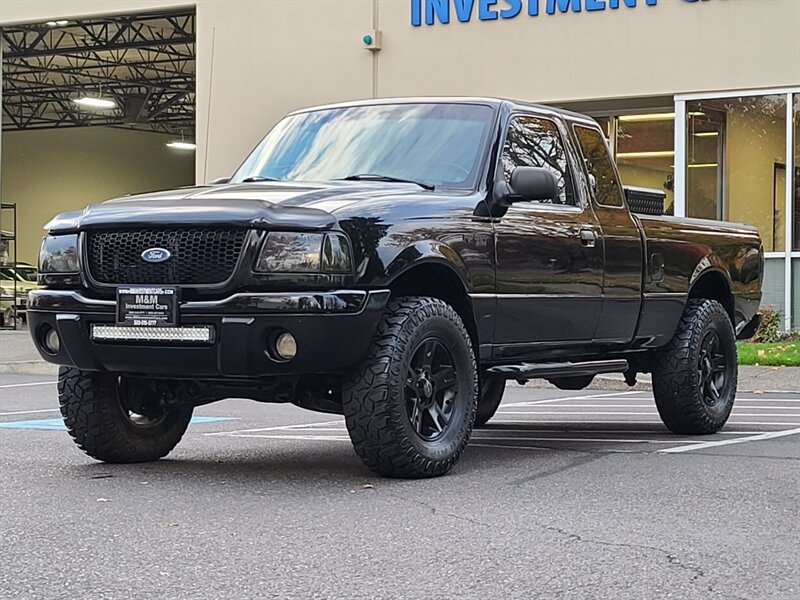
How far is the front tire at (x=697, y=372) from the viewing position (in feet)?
29.8

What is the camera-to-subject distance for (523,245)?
7.65 m

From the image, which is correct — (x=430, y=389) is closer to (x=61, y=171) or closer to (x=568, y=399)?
(x=568, y=399)

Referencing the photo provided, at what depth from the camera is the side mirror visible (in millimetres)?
7332

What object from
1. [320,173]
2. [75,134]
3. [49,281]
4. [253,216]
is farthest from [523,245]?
[75,134]

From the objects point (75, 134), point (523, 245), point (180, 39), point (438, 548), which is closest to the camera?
point (438, 548)

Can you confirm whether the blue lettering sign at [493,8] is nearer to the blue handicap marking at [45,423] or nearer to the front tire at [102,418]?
the blue handicap marking at [45,423]

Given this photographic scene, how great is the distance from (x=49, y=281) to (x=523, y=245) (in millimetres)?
2519

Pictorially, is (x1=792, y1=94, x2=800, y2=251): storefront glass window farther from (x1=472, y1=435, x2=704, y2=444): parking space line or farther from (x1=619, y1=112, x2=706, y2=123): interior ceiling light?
(x1=472, y1=435, x2=704, y2=444): parking space line

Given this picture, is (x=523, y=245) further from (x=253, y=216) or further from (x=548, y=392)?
(x=548, y=392)

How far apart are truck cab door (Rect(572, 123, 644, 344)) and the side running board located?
0.15 meters

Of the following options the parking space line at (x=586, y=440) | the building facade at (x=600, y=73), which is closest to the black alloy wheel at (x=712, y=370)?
the parking space line at (x=586, y=440)

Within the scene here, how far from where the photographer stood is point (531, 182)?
24.0ft

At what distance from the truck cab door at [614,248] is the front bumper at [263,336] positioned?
2.28 meters

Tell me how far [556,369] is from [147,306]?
259cm
